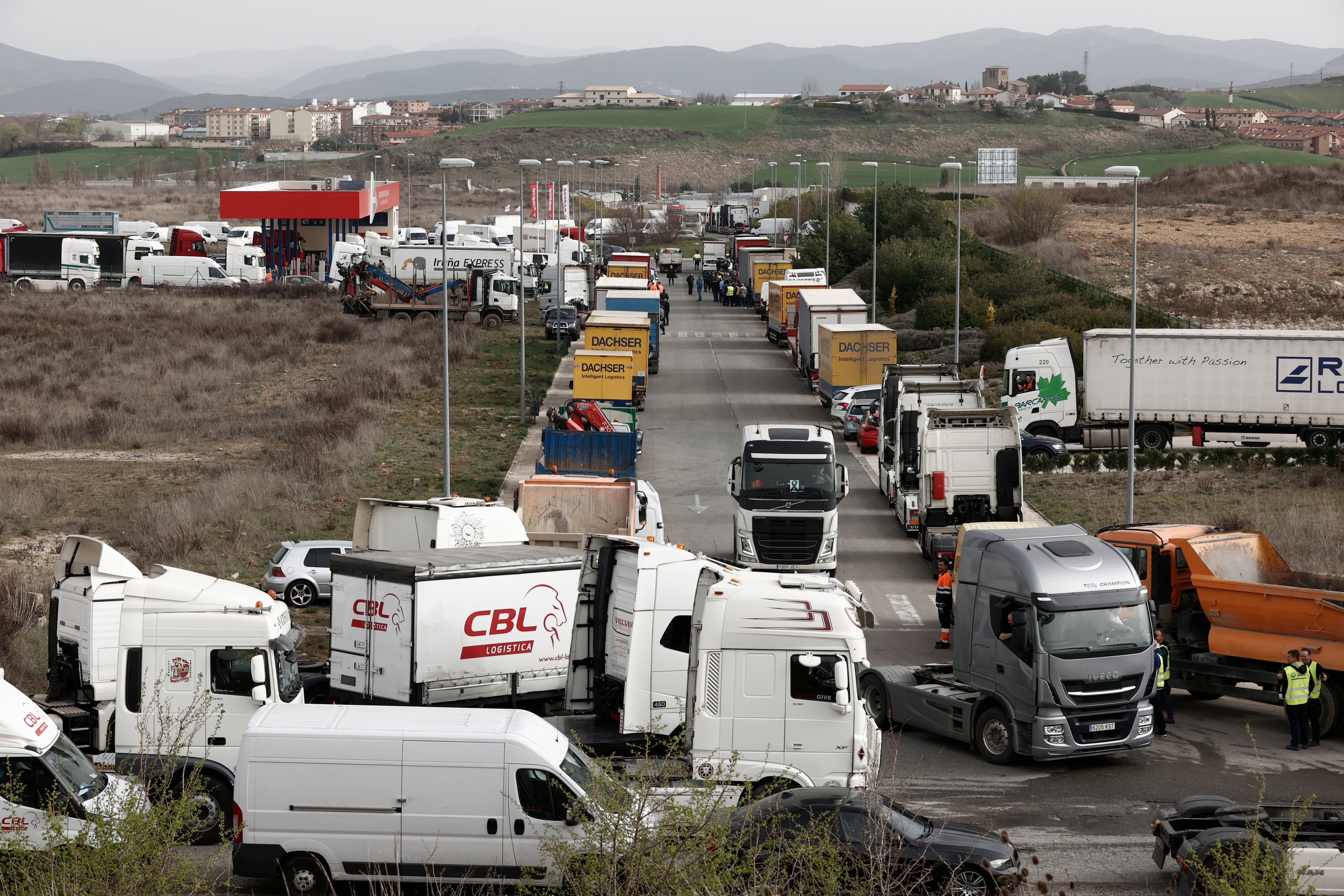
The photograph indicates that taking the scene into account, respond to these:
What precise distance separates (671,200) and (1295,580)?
5407 inches

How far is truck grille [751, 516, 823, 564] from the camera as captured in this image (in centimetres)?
2436

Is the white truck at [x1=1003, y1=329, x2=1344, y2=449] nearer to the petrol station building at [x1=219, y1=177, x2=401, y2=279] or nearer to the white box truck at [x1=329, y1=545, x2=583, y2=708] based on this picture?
the white box truck at [x1=329, y1=545, x2=583, y2=708]

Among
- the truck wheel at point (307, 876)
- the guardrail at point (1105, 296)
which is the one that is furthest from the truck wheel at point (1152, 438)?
the truck wheel at point (307, 876)

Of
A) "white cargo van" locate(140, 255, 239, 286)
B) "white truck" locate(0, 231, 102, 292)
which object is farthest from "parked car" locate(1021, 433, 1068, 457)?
"white truck" locate(0, 231, 102, 292)

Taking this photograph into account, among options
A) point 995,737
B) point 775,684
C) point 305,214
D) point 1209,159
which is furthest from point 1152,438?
point 1209,159

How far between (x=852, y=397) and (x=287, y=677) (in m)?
27.1

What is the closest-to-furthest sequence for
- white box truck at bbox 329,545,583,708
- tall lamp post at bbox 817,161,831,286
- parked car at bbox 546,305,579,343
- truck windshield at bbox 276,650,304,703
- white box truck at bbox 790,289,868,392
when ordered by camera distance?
1. truck windshield at bbox 276,650,304,703
2. white box truck at bbox 329,545,583,708
3. white box truck at bbox 790,289,868,392
4. parked car at bbox 546,305,579,343
5. tall lamp post at bbox 817,161,831,286

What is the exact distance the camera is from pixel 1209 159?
151625 mm

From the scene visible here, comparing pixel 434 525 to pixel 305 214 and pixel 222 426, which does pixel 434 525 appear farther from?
pixel 305 214

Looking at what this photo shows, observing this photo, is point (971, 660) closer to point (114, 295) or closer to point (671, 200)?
point (114, 295)

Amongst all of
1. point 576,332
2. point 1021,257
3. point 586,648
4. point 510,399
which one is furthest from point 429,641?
point 1021,257

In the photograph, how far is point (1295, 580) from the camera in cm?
1775

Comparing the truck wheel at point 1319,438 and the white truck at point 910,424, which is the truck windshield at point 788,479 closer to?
the white truck at point 910,424

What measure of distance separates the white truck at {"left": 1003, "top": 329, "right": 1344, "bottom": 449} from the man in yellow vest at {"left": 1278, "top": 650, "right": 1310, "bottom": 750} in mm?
18897
